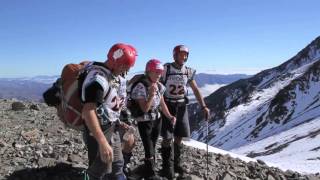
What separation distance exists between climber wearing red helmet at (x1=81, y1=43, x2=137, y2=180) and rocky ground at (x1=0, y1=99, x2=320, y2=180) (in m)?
2.67

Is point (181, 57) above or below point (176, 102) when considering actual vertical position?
above

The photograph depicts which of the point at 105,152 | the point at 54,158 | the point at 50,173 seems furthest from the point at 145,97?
the point at 105,152

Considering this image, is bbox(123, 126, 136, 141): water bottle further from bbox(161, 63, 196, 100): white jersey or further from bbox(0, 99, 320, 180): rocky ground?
bbox(161, 63, 196, 100): white jersey

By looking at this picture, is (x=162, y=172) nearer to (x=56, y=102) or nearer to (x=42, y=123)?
(x=56, y=102)

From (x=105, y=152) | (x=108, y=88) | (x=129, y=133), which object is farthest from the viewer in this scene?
(x=129, y=133)

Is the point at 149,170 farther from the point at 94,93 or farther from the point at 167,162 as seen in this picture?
the point at 94,93

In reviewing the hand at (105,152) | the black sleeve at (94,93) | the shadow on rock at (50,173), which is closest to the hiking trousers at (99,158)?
the hand at (105,152)

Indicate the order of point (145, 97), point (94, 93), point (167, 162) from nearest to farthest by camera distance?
point (94, 93)
point (145, 97)
point (167, 162)

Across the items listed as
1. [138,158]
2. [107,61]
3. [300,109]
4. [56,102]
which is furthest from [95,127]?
[300,109]

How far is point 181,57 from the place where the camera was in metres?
10.4

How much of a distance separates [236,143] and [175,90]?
137598 mm

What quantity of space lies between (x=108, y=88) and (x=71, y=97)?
0.65m

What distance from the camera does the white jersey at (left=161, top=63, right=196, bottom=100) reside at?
413 inches

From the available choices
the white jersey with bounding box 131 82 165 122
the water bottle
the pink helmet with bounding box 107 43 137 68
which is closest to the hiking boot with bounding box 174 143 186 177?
the white jersey with bounding box 131 82 165 122
